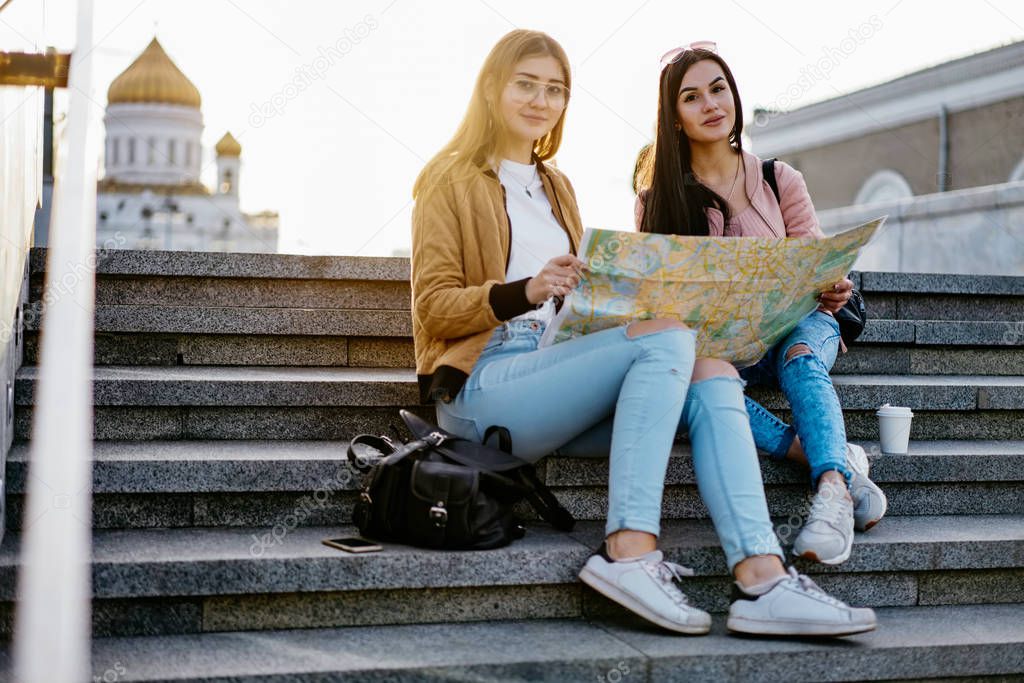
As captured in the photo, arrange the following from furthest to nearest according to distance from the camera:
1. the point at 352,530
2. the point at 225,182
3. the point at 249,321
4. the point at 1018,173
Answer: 1. the point at 225,182
2. the point at 1018,173
3. the point at 249,321
4. the point at 352,530

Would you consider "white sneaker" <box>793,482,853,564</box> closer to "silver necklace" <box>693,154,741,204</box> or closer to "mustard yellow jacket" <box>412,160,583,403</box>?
"mustard yellow jacket" <box>412,160,583,403</box>

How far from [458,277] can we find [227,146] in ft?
193

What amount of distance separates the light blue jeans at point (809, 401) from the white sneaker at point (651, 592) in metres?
0.56

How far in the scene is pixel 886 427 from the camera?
10.2ft

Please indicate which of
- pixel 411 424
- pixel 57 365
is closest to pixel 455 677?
pixel 411 424

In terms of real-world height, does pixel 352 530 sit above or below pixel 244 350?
below

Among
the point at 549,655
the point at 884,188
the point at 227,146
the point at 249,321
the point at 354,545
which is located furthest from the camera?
the point at 227,146

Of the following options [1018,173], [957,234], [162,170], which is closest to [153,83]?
[162,170]

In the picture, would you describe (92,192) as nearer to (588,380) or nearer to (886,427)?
(588,380)

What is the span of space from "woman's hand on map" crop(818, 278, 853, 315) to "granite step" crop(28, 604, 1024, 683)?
86cm

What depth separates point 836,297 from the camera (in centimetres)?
292

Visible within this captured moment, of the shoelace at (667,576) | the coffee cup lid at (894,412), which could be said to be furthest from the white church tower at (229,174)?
the shoelace at (667,576)

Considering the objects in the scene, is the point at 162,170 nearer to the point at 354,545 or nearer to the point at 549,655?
the point at 354,545

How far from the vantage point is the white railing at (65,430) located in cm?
190
